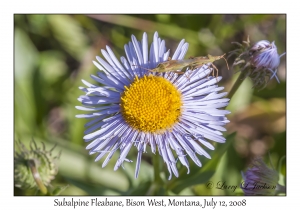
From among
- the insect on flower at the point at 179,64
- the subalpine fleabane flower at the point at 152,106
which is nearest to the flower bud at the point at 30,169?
the subalpine fleabane flower at the point at 152,106

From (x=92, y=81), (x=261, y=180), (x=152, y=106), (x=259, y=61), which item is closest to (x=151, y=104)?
(x=152, y=106)

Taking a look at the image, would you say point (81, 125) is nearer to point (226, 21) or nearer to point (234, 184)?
point (234, 184)

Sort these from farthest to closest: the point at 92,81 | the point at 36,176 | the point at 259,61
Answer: the point at 92,81 < the point at 36,176 < the point at 259,61

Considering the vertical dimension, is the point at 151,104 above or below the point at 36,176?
above

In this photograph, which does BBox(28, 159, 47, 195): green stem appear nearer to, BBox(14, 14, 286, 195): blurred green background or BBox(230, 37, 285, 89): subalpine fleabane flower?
BBox(14, 14, 286, 195): blurred green background

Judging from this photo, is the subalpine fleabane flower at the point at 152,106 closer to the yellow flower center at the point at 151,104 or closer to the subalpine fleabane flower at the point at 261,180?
the yellow flower center at the point at 151,104

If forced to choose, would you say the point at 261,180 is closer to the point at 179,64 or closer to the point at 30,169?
the point at 179,64
